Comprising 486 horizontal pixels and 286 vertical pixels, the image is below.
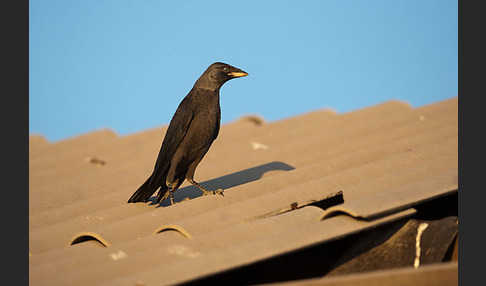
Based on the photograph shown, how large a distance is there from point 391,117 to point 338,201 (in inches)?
137

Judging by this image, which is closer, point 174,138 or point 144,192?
point 144,192

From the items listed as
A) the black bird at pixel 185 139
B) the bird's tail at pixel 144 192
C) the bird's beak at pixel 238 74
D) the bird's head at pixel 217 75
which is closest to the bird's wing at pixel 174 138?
the black bird at pixel 185 139

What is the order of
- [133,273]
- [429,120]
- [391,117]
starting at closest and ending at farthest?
[133,273] < [429,120] < [391,117]

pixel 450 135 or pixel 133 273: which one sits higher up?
pixel 450 135

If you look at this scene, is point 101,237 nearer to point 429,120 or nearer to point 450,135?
point 450,135

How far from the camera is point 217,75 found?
502 centimetres

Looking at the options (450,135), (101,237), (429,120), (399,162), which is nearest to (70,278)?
(101,237)

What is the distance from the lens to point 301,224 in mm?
3299

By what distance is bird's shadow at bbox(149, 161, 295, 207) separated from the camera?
506 centimetres

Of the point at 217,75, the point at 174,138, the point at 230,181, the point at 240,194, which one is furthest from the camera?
the point at 230,181

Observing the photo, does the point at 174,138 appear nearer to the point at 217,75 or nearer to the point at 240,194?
the point at 217,75

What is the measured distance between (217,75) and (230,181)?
914mm

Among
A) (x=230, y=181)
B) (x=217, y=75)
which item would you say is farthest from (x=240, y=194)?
(x=217, y=75)

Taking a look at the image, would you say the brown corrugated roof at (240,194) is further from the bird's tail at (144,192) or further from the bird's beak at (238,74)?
the bird's beak at (238,74)
